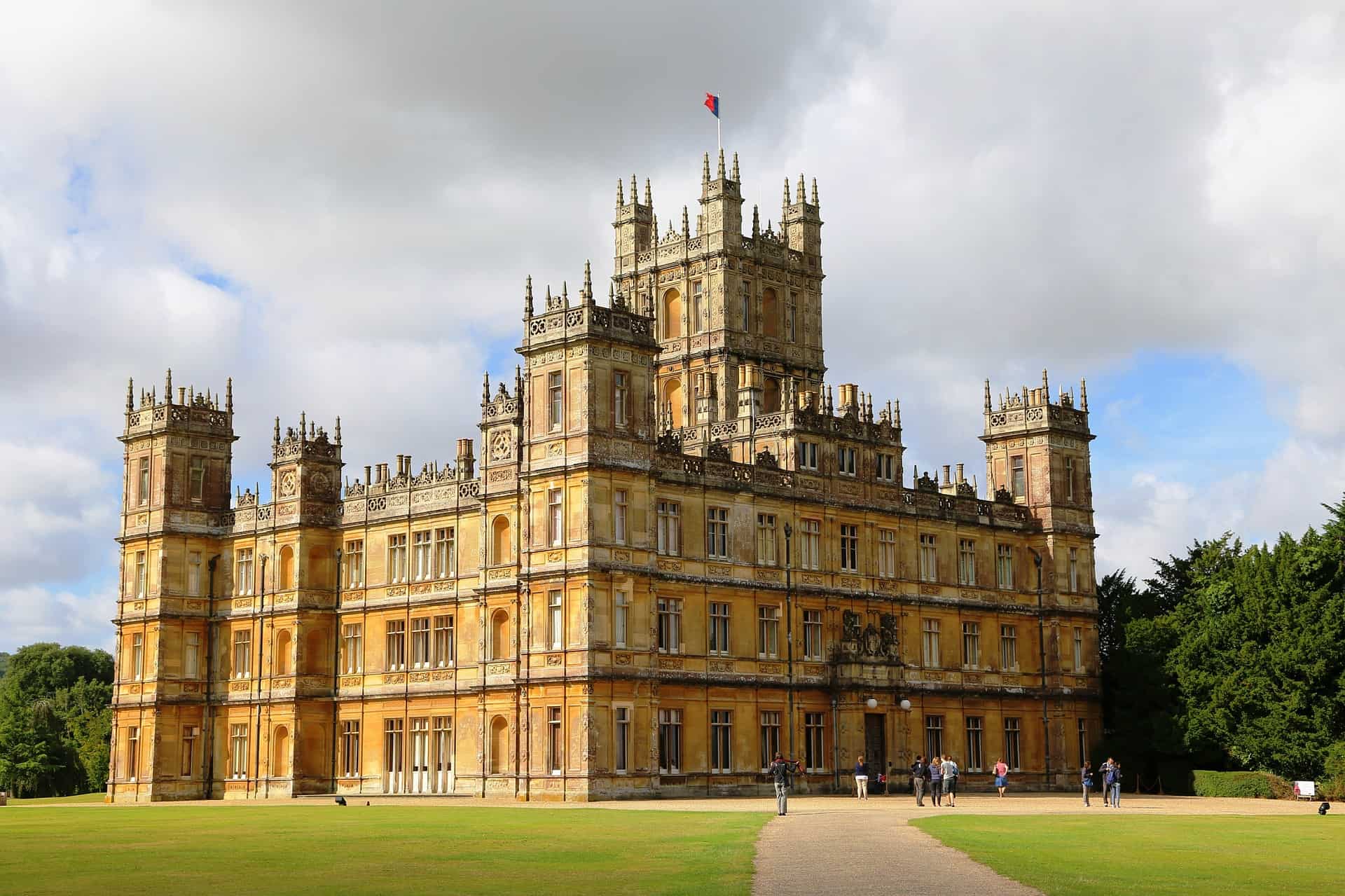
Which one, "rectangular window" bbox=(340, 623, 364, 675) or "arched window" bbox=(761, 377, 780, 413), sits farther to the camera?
"arched window" bbox=(761, 377, 780, 413)

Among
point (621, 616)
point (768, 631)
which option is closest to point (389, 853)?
point (621, 616)

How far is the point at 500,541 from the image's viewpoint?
62500 millimetres

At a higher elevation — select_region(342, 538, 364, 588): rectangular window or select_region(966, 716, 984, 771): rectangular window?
select_region(342, 538, 364, 588): rectangular window

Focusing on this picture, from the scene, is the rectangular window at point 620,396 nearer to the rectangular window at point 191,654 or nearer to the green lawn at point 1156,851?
the green lawn at point 1156,851

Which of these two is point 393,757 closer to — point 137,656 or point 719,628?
point 137,656

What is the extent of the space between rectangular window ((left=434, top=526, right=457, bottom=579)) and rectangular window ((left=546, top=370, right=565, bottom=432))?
31.3ft

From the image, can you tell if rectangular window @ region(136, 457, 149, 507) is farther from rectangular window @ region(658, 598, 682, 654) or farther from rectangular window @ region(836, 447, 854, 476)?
rectangular window @ region(836, 447, 854, 476)

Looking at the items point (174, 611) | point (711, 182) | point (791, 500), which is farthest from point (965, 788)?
point (174, 611)

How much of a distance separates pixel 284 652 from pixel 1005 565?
31.9m

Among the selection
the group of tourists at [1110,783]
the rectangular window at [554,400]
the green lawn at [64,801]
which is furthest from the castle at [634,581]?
the group of tourists at [1110,783]

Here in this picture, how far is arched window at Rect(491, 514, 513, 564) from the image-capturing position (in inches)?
2442

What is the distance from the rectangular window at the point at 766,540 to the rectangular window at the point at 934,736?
10.6 metres

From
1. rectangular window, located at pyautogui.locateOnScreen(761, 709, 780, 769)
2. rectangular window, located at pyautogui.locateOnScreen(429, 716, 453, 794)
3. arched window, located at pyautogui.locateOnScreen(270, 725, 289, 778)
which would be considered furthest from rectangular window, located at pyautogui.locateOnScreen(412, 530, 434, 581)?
rectangular window, located at pyautogui.locateOnScreen(761, 709, 780, 769)

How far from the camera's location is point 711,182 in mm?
76688
